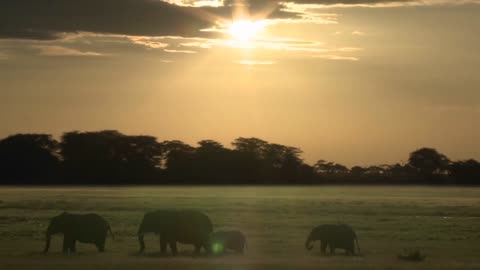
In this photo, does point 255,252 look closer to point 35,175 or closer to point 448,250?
point 448,250

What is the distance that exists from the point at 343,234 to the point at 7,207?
1503 inches

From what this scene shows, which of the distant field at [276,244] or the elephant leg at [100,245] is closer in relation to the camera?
the distant field at [276,244]

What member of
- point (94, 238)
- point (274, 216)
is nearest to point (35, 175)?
point (274, 216)

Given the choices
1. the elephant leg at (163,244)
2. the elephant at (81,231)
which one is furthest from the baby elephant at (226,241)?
the elephant at (81,231)

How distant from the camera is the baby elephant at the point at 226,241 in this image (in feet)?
92.8

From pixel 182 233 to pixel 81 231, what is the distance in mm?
2897

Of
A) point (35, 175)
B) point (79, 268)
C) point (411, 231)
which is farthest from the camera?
point (35, 175)

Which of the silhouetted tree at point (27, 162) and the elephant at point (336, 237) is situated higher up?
the silhouetted tree at point (27, 162)

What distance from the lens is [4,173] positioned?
119 metres

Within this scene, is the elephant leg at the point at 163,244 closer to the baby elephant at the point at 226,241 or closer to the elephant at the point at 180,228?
the elephant at the point at 180,228

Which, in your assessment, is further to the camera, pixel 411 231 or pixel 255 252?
pixel 411 231

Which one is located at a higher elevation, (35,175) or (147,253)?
(35,175)

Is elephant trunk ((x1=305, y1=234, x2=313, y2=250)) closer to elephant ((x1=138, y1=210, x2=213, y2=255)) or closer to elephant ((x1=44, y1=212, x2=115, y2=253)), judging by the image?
elephant ((x1=138, y1=210, x2=213, y2=255))

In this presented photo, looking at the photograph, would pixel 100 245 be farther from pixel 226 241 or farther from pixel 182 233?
pixel 226 241
